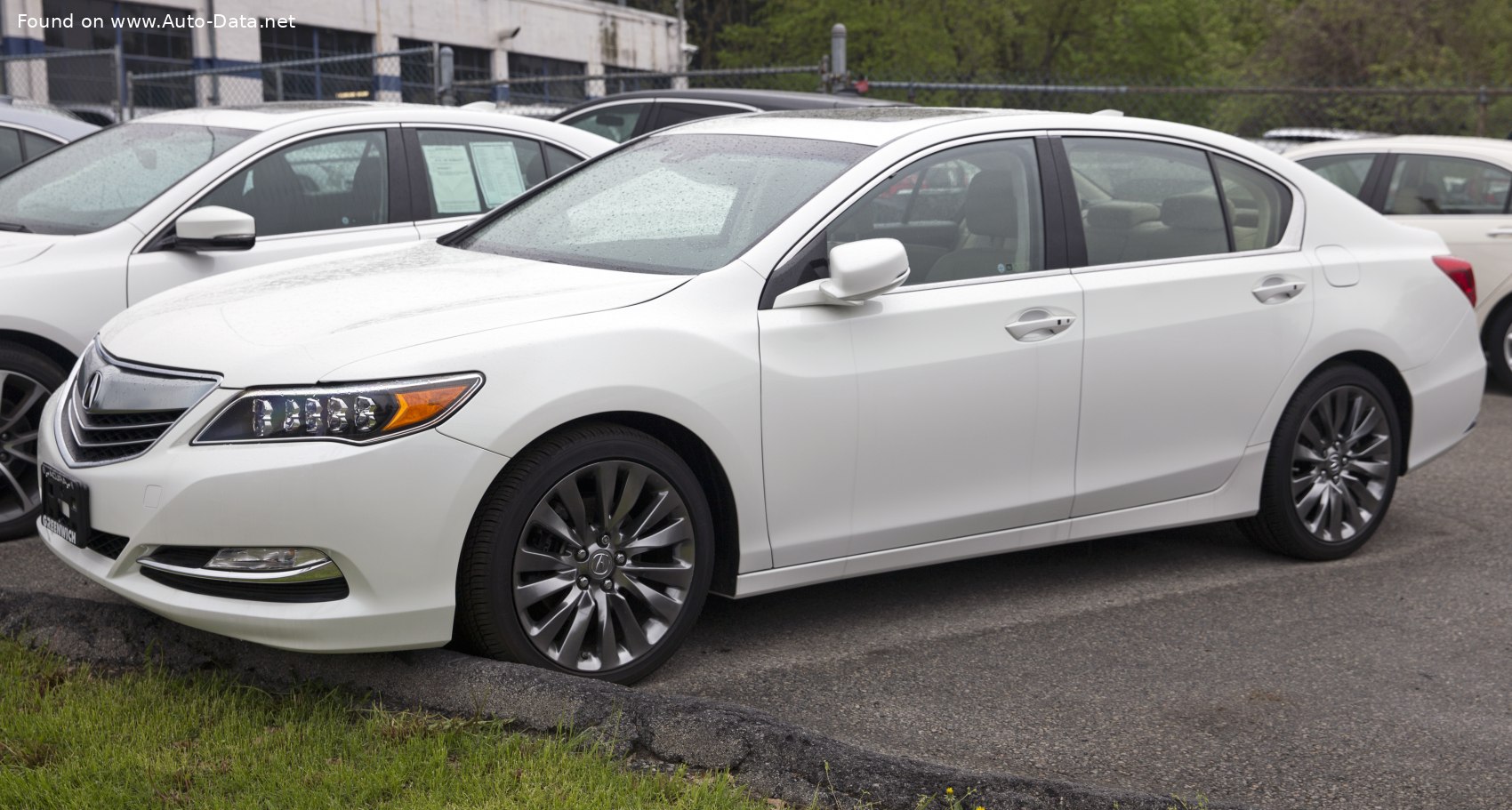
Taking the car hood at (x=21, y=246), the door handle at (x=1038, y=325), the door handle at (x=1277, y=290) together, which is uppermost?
the car hood at (x=21, y=246)

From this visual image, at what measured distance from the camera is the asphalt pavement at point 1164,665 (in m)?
3.83

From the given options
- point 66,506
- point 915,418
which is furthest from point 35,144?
point 915,418

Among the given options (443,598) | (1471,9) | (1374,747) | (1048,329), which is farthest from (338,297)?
(1471,9)

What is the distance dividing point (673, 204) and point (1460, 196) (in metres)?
7.30

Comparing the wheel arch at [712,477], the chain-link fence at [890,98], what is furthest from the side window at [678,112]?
the chain-link fence at [890,98]

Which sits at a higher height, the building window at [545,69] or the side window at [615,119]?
the building window at [545,69]

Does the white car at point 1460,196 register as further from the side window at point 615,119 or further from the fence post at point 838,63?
the side window at point 615,119

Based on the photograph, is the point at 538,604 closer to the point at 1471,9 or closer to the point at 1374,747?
the point at 1374,747

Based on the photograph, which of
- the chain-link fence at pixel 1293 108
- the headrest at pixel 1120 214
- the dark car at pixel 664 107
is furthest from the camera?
the chain-link fence at pixel 1293 108

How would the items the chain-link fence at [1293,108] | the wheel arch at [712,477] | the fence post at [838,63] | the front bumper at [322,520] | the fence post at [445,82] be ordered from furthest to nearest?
the chain-link fence at [1293,108], the fence post at [445,82], the fence post at [838,63], the wheel arch at [712,477], the front bumper at [322,520]

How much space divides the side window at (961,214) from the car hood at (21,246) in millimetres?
3118

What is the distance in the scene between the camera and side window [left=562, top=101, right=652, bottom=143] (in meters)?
11.1

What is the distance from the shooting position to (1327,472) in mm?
5715

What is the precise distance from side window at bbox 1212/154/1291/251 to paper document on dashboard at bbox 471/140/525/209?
10.4 ft
